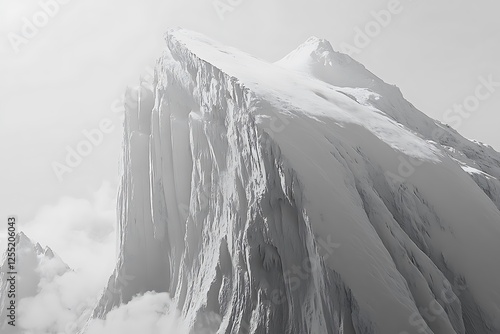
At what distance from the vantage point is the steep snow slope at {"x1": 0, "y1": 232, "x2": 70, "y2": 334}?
217ft

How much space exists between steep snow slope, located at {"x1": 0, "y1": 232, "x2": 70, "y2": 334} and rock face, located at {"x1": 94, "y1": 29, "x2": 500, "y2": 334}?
4190 cm

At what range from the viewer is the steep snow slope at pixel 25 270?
6611cm

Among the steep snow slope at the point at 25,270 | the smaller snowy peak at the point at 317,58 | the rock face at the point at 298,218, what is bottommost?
the steep snow slope at the point at 25,270

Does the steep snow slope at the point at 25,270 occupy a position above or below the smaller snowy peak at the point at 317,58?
below

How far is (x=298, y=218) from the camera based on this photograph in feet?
57.7

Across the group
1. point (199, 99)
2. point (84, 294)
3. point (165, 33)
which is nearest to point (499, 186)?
point (199, 99)

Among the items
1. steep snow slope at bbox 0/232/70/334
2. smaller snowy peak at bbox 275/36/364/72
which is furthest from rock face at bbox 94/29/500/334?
steep snow slope at bbox 0/232/70/334

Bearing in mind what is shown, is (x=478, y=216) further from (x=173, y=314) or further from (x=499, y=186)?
(x=173, y=314)

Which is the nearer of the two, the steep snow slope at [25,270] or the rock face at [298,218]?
the rock face at [298,218]

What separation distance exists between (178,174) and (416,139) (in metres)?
19.6

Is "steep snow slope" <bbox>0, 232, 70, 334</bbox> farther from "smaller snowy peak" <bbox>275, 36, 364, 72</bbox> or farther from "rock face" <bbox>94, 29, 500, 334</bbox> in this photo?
"smaller snowy peak" <bbox>275, 36, 364, 72</bbox>

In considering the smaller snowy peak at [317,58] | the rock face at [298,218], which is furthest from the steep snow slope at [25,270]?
the smaller snowy peak at [317,58]

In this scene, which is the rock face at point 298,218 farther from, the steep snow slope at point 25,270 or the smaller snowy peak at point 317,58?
the steep snow slope at point 25,270

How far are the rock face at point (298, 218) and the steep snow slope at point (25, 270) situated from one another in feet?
137
